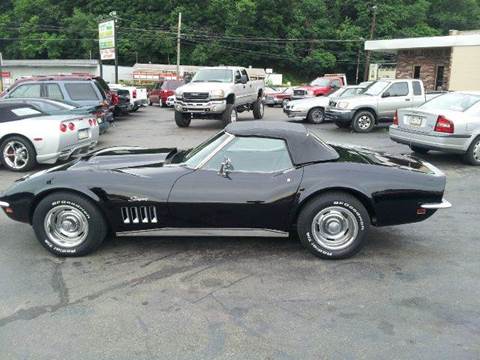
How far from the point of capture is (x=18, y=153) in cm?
877

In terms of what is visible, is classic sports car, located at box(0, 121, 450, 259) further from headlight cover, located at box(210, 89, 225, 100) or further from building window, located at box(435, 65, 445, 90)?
building window, located at box(435, 65, 445, 90)

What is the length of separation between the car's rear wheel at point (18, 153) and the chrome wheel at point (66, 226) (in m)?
4.58

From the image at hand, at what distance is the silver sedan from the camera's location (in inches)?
350

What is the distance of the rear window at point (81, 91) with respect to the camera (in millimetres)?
12688

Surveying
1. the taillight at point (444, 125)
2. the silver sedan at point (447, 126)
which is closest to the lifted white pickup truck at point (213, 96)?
the silver sedan at point (447, 126)

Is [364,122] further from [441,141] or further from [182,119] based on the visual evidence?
[182,119]

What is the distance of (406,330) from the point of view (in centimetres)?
340

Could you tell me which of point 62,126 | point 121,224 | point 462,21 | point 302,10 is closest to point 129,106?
point 62,126

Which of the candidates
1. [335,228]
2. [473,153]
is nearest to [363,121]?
[473,153]

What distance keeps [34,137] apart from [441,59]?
25304mm

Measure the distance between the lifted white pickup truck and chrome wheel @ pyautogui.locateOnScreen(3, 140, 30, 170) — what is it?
7.14 meters

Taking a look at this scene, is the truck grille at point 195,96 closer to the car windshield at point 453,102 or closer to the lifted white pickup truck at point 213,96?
the lifted white pickup truck at point 213,96

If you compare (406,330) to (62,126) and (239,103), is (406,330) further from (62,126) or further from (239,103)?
(239,103)

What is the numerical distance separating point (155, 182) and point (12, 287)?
60.3 inches
